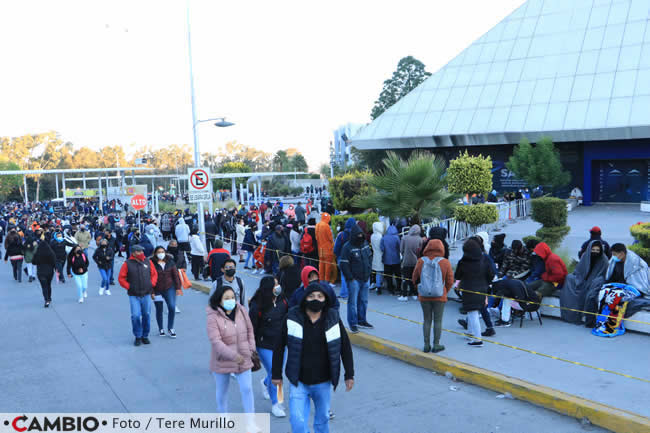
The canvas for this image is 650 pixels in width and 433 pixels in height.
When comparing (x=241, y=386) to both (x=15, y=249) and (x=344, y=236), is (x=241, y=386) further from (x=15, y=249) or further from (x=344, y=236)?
(x=15, y=249)

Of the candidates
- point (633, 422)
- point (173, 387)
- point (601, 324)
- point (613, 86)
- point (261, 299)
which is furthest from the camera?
point (613, 86)

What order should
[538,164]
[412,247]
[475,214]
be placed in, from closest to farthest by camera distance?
1. [412,247]
2. [475,214]
3. [538,164]

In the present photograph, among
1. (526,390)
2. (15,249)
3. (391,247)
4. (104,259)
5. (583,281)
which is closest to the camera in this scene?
(526,390)

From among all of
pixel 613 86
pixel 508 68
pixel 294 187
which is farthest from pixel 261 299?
pixel 294 187

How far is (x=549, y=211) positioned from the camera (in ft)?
44.2

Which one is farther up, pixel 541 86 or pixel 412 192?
pixel 541 86

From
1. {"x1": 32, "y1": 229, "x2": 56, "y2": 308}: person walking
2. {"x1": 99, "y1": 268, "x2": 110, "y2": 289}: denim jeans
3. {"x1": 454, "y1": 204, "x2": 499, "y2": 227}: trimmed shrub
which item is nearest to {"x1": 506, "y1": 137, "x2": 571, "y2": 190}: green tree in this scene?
{"x1": 454, "y1": 204, "x2": 499, "y2": 227}: trimmed shrub

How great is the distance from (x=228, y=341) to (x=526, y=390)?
11.3ft

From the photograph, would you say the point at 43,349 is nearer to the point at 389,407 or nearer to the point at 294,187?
the point at 389,407

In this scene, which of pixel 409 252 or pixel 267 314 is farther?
pixel 409 252

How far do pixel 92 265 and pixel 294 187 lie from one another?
50.3 metres

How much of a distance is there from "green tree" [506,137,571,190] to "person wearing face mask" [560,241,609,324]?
764 inches

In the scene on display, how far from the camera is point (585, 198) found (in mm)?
31516

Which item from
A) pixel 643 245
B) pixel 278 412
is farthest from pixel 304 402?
pixel 643 245
